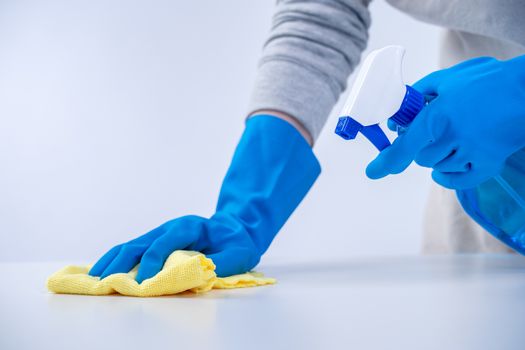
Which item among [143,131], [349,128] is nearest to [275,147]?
[349,128]

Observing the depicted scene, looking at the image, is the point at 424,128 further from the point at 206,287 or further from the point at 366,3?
the point at 366,3

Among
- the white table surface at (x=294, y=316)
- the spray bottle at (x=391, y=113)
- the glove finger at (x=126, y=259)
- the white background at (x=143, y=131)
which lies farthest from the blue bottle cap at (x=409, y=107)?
the white background at (x=143, y=131)

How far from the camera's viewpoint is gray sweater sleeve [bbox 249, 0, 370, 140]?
34.9 inches

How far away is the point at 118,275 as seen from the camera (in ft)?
1.82

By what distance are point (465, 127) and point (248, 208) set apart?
0.32m

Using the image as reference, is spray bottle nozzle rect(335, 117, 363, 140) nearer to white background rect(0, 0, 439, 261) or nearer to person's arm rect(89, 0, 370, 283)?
person's arm rect(89, 0, 370, 283)

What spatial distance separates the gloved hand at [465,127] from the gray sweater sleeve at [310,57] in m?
0.30

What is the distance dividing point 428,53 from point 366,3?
0.87 m

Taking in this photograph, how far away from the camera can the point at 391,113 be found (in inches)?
21.1

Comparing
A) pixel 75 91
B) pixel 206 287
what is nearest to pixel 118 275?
pixel 206 287

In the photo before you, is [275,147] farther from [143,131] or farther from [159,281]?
[143,131]

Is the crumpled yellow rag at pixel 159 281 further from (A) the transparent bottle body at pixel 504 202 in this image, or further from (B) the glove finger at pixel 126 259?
(A) the transparent bottle body at pixel 504 202

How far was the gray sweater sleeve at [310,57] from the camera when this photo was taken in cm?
89

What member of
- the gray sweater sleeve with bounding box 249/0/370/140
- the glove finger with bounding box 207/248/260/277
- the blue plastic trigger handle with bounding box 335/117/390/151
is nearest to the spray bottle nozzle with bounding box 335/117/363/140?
the blue plastic trigger handle with bounding box 335/117/390/151
